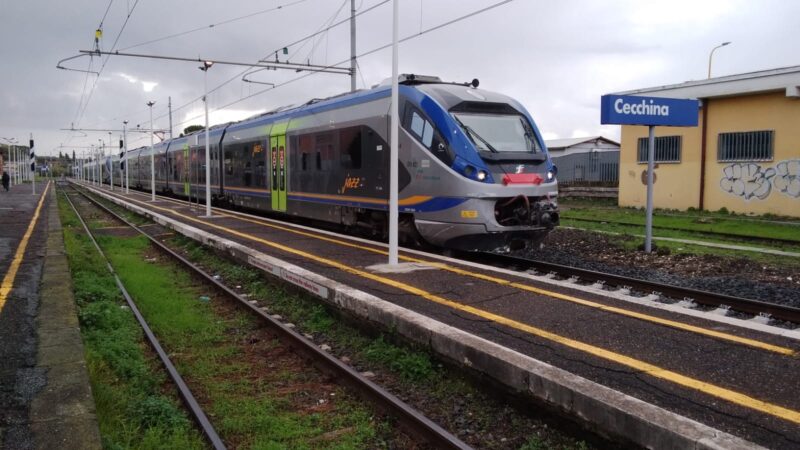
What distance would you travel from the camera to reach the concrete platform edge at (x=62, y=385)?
3971 mm

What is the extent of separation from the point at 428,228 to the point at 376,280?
97.8 inches

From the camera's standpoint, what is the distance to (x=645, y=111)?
12102 millimetres

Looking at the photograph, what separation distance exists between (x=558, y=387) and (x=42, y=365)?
438 cm

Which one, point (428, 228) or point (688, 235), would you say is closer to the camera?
point (428, 228)

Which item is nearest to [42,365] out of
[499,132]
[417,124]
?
[417,124]

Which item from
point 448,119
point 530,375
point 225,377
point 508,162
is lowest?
point 225,377

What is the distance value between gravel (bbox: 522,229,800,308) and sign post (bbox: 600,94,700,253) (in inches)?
31.1

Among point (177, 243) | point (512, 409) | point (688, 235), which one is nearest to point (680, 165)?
point (688, 235)

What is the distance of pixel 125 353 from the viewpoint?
6.47m

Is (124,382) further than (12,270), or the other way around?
(12,270)

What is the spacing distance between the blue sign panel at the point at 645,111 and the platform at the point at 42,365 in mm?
9605

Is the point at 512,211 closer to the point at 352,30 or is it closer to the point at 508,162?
the point at 508,162

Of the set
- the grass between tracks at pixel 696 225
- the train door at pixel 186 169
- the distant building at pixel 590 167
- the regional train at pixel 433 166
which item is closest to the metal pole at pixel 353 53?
the regional train at pixel 433 166

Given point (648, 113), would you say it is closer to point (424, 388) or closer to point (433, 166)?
point (433, 166)
